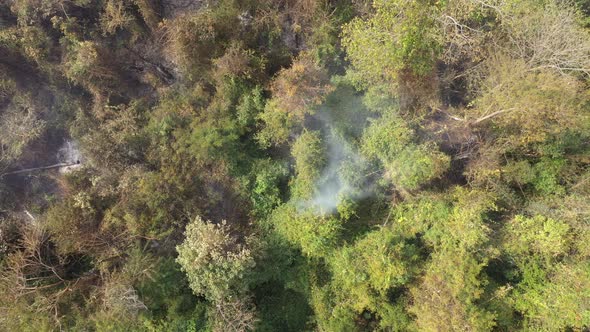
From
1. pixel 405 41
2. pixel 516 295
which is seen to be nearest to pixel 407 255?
pixel 516 295

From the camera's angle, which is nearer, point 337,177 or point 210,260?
point 210,260

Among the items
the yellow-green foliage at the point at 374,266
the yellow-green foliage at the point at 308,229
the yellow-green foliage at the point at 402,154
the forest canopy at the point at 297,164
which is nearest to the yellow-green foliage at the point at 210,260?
the forest canopy at the point at 297,164

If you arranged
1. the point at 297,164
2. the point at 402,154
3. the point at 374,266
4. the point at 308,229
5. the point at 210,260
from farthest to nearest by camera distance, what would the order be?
the point at 297,164
the point at 308,229
the point at 402,154
the point at 374,266
the point at 210,260

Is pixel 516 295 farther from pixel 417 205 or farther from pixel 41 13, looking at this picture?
pixel 41 13

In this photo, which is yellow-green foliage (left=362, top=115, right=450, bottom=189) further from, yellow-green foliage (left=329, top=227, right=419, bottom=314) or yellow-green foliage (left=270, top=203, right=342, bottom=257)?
yellow-green foliage (left=270, top=203, right=342, bottom=257)

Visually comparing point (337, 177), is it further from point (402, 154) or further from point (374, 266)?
point (374, 266)

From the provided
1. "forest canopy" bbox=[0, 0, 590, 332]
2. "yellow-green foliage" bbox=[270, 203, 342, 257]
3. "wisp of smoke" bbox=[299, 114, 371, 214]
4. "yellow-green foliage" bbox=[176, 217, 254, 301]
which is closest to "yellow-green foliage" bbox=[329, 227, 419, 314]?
"forest canopy" bbox=[0, 0, 590, 332]

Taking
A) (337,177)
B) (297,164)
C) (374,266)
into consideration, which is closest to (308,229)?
(337,177)

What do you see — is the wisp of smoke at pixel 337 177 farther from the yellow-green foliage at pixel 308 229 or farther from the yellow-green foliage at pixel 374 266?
the yellow-green foliage at pixel 374 266

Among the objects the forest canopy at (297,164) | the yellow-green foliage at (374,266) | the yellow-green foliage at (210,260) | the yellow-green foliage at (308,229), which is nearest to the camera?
the yellow-green foliage at (210,260)
